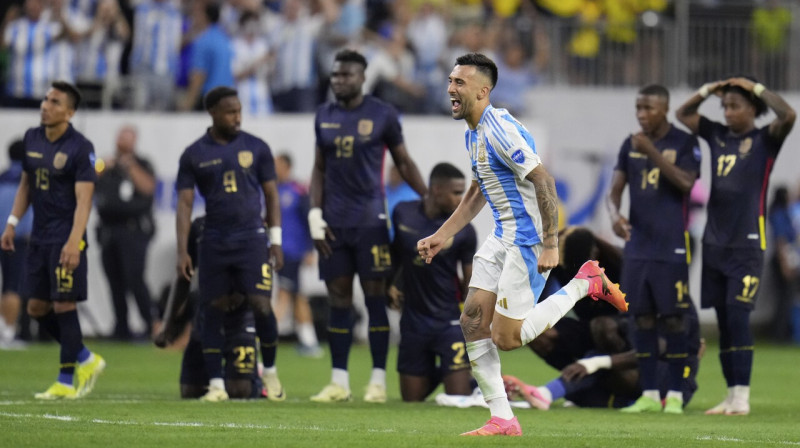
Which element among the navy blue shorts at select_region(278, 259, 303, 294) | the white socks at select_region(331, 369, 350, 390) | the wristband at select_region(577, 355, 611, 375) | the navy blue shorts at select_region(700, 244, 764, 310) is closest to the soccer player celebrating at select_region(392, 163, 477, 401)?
the white socks at select_region(331, 369, 350, 390)

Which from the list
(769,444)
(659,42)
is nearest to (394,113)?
(769,444)

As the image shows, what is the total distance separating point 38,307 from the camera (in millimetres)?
11680

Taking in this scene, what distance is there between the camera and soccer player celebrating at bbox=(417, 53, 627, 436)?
28.1 ft

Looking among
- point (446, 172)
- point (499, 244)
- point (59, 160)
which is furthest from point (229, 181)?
point (499, 244)

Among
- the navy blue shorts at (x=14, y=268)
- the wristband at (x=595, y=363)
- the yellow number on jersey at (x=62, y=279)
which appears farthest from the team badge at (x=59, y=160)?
the navy blue shorts at (x=14, y=268)

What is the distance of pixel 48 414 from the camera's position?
959cm

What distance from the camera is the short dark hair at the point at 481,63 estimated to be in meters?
8.75

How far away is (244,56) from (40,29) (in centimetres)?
286

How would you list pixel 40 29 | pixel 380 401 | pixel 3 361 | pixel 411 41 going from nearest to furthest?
pixel 380 401 → pixel 3 361 → pixel 40 29 → pixel 411 41

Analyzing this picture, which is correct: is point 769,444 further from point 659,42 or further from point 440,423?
point 659,42

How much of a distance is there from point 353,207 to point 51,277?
265 centimetres

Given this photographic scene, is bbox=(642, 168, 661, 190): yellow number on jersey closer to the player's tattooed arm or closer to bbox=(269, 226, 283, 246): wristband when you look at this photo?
bbox=(269, 226, 283, 246): wristband

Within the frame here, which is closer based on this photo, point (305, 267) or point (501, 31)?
point (305, 267)

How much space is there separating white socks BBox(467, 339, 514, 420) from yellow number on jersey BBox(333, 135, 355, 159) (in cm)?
378
